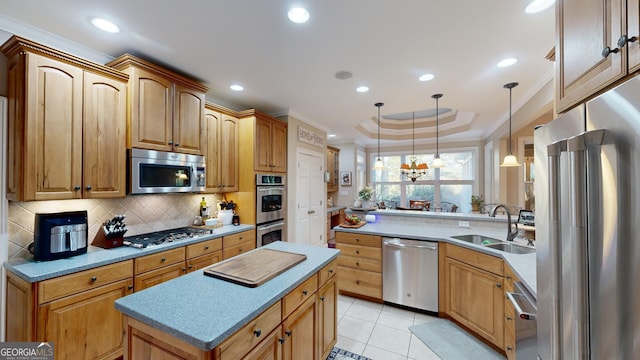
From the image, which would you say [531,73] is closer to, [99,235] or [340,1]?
[340,1]

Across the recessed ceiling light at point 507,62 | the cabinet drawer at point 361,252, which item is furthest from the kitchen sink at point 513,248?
the recessed ceiling light at point 507,62

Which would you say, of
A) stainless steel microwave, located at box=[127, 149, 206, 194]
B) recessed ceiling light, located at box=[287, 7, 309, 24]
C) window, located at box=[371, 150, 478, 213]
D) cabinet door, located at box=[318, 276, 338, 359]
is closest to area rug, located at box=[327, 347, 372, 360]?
cabinet door, located at box=[318, 276, 338, 359]

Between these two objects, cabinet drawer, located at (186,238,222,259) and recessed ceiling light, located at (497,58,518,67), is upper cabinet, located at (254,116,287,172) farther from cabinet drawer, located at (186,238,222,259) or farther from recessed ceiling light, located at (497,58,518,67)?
recessed ceiling light, located at (497,58,518,67)

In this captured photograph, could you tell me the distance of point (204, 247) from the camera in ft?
8.54

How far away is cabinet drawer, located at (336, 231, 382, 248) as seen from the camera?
9.45 feet

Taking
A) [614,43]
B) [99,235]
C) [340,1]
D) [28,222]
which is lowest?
[99,235]

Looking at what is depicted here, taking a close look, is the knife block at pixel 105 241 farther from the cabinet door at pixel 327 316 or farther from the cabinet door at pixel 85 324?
the cabinet door at pixel 327 316

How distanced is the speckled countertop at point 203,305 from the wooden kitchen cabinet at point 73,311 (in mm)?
558

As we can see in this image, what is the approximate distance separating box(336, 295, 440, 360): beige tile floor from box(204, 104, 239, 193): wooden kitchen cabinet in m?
2.19

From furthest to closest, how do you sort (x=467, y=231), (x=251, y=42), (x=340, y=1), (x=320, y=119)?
(x=320, y=119) → (x=467, y=231) → (x=251, y=42) → (x=340, y=1)

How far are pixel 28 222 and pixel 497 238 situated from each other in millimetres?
Result: 4293

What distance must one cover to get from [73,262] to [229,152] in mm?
1977

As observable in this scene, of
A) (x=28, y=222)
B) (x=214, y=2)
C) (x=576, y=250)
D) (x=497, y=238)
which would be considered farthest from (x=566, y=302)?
(x=28, y=222)

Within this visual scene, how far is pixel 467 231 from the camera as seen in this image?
9.50 ft
